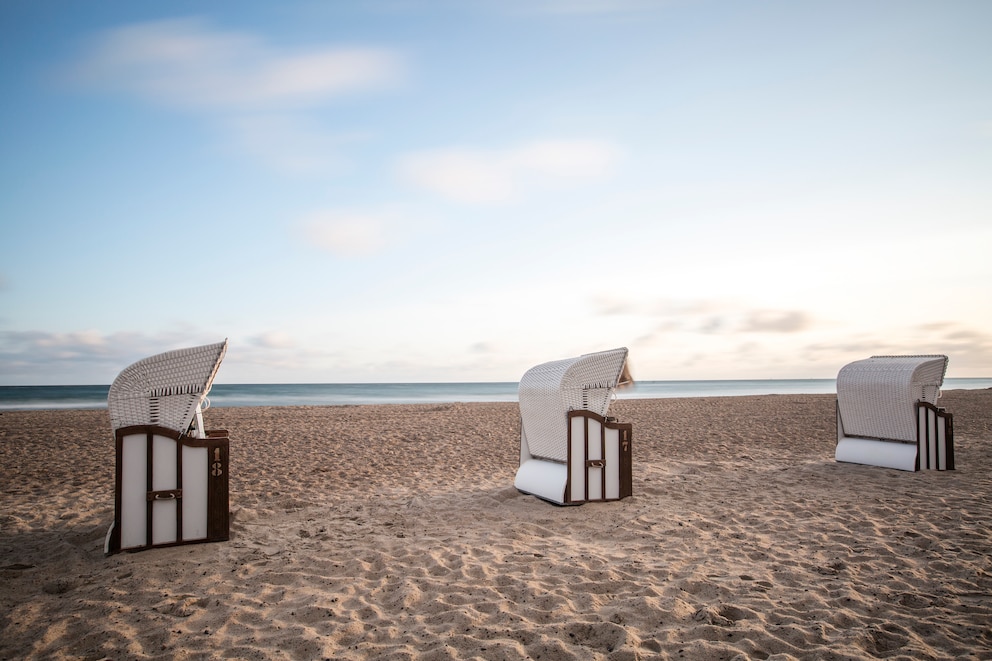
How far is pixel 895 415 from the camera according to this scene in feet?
32.4

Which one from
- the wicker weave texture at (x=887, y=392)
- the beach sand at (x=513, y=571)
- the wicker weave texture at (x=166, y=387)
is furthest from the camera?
the wicker weave texture at (x=887, y=392)

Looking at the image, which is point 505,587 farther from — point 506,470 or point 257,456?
point 257,456

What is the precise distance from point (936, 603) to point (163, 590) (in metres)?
5.79

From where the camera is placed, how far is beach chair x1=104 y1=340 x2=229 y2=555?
5.41 meters

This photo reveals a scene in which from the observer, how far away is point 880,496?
25.6 ft

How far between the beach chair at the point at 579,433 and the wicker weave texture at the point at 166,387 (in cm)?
389

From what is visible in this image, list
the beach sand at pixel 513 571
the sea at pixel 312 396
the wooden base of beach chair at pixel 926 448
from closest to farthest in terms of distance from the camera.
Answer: the beach sand at pixel 513 571 → the wooden base of beach chair at pixel 926 448 → the sea at pixel 312 396

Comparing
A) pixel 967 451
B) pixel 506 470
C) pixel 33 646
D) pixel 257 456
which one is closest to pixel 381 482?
pixel 506 470

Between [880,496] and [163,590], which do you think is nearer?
[163,590]

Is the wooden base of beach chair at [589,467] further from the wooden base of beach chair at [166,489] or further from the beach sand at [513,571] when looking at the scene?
the wooden base of beach chair at [166,489]

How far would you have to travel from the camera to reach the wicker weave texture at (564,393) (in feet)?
24.1

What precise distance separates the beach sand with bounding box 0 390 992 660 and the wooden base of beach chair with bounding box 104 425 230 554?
18cm

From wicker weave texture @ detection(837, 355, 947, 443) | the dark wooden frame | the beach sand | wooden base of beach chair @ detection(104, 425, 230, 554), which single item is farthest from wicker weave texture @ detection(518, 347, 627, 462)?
wicker weave texture @ detection(837, 355, 947, 443)

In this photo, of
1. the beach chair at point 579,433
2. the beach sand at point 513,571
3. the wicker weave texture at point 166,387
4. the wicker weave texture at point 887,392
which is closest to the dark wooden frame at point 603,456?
the beach chair at point 579,433
